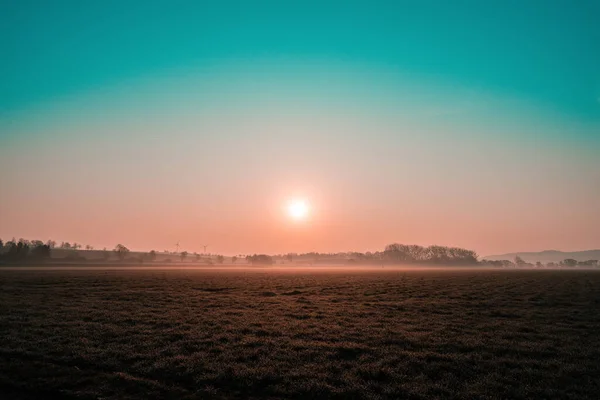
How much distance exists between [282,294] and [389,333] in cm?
2399

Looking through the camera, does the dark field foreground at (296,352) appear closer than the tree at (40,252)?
Yes

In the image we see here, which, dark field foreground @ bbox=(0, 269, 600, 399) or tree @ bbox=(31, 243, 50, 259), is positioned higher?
tree @ bbox=(31, 243, 50, 259)

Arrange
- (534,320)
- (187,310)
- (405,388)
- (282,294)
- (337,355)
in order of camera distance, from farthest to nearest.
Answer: (282,294) → (187,310) → (534,320) → (337,355) → (405,388)

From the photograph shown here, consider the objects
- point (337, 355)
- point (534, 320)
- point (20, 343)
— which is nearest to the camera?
point (337, 355)

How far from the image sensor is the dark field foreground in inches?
508

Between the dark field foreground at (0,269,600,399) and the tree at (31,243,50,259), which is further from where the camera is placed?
the tree at (31,243,50,259)

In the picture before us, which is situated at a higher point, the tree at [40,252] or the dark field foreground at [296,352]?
the tree at [40,252]

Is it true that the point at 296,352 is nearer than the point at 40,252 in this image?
Yes

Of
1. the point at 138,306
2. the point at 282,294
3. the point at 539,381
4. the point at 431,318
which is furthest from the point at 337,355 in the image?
the point at 282,294

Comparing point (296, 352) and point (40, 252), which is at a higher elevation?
point (40, 252)

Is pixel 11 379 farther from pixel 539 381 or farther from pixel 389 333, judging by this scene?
pixel 539 381

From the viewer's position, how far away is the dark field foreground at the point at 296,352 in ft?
42.4

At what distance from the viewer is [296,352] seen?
17.3 m

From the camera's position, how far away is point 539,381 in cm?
1359
